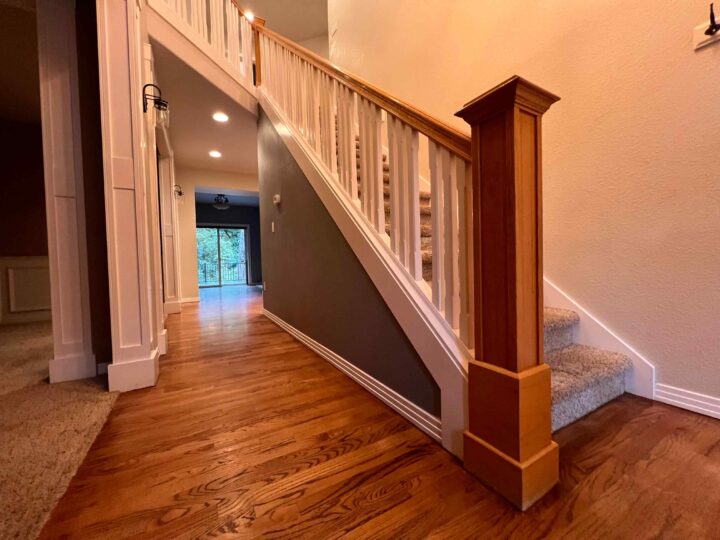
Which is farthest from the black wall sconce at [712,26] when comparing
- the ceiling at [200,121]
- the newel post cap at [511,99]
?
the ceiling at [200,121]

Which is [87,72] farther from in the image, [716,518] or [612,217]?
[716,518]

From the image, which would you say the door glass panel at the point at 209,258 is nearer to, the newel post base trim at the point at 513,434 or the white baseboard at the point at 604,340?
the white baseboard at the point at 604,340

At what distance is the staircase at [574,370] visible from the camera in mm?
1201

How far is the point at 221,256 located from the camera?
29.7ft

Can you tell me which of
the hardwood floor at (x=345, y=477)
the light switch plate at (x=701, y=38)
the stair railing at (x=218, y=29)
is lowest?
the hardwood floor at (x=345, y=477)

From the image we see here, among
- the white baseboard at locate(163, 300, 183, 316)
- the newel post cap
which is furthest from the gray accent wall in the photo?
the white baseboard at locate(163, 300, 183, 316)

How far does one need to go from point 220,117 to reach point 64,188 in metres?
2.05

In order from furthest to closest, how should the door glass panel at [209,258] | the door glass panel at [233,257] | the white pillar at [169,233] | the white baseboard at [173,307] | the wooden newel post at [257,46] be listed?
the door glass panel at [233,257]
the door glass panel at [209,258]
the white baseboard at [173,307]
the white pillar at [169,233]
the wooden newel post at [257,46]

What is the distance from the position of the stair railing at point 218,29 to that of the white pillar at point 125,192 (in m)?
1.07

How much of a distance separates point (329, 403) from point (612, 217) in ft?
5.56

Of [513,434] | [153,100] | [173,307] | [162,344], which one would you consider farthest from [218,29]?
[513,434]

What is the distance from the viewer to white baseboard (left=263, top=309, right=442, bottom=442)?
45.8 inches

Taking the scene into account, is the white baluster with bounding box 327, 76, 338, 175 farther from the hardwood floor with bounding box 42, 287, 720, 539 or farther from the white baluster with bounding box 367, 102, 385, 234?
the hardwood floor with bounding box 42, 287, 720, 539

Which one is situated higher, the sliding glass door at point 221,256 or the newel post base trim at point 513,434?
the sliding glass door at point 221,256
